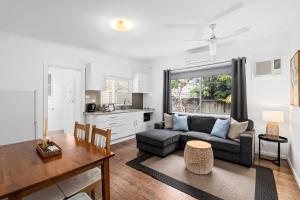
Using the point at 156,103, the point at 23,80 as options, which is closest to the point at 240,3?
the point at 156,103

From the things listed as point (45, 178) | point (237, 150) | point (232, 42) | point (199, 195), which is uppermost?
point (232, 42)

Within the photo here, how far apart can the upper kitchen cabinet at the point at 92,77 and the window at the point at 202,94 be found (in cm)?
228

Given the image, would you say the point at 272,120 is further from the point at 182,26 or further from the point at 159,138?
the point at 182,26

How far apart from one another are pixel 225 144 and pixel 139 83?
3.10 meters

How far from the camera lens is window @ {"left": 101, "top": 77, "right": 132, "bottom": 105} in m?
4.57

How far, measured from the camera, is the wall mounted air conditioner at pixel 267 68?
3129 millimetres

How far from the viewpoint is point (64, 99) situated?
194 inches

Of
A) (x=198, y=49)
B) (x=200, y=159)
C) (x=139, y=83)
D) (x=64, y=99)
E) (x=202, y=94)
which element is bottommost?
(x=200, y=159)

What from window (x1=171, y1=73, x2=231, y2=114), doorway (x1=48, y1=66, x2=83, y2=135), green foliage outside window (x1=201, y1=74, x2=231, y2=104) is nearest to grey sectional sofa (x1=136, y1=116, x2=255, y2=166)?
window (x1=171, y1=73, x2=231, y2=114)

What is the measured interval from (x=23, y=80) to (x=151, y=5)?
2.89 meters

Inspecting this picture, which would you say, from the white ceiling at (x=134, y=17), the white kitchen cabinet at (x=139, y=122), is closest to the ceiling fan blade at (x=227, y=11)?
the white ceiling at (x=134, y=17)

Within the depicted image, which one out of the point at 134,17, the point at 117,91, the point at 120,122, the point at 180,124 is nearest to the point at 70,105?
the point at 117,91

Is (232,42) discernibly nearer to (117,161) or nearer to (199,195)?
(199,195)

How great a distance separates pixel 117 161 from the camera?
9.97 feet
